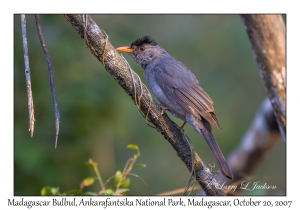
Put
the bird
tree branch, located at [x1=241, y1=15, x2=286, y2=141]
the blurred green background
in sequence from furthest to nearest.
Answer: the blurred green background, tree branch, located at [x1=241, y1=15, x2=286, y2=141], the bird

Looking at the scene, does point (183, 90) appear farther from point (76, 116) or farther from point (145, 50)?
point (76, 116)

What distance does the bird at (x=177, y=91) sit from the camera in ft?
13.6

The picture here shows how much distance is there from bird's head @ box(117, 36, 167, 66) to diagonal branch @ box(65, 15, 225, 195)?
1.54m

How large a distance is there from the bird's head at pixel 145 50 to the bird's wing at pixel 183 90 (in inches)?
11.5

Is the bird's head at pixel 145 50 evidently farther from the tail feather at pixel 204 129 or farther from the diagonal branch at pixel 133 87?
the diagonal branch at pixel 133 87

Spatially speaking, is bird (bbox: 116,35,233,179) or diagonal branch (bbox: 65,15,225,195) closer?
diagonal branch (bbox: 65,15,225,195)

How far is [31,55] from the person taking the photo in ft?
18.2

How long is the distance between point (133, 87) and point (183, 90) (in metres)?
1.03

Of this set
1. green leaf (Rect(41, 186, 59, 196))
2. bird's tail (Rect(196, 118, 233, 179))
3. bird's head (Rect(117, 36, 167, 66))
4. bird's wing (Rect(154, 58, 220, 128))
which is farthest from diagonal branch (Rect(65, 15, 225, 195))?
bird's head (Rect(117, 36, 167, 66))

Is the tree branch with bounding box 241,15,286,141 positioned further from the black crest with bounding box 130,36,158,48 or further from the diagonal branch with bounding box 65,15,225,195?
the diagonal branch with bounding box 65,15,225,195

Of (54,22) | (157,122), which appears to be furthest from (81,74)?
(157,122)

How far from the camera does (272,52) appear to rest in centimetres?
507

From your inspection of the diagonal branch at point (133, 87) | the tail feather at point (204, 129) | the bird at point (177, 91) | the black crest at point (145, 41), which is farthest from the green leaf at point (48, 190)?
the black crest at point (145, 41)

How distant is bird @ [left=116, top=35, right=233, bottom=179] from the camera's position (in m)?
4.13
